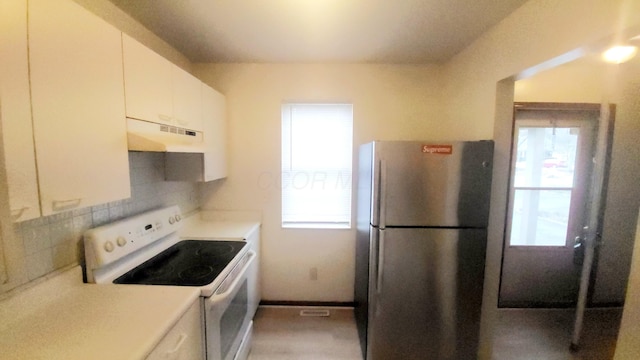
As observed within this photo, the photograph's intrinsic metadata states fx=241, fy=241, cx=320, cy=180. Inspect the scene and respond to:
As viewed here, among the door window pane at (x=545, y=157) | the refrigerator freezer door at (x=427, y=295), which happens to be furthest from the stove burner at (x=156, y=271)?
the door window pane at (x=545, y=157)

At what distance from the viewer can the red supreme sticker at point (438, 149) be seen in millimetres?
1589

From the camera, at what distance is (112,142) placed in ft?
3.47

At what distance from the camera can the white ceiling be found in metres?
1.46

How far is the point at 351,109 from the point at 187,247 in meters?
1.89

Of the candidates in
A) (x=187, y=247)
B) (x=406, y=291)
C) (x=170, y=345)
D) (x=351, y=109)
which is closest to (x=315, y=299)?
(x=406, y=291)

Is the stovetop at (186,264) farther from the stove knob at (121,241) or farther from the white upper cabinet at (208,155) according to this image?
the white upper cabinet at (208,155)

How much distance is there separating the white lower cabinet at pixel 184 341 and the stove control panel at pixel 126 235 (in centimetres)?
55

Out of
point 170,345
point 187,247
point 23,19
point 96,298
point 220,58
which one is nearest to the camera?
point 23,19

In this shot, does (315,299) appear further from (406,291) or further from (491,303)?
(491,303)

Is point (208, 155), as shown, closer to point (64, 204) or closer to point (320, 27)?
point (64, 204)

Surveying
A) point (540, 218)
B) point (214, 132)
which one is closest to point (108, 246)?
point (214, 132)

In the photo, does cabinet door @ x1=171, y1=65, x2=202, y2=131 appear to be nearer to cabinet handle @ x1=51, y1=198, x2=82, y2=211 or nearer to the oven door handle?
cabinet handle @ x1=51, y1=198, x2=82, y2=211

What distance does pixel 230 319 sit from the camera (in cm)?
154

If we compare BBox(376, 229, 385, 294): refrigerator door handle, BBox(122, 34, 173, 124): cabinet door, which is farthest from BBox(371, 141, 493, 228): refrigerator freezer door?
BBox(122, 34, 173, 124): cabinet door
